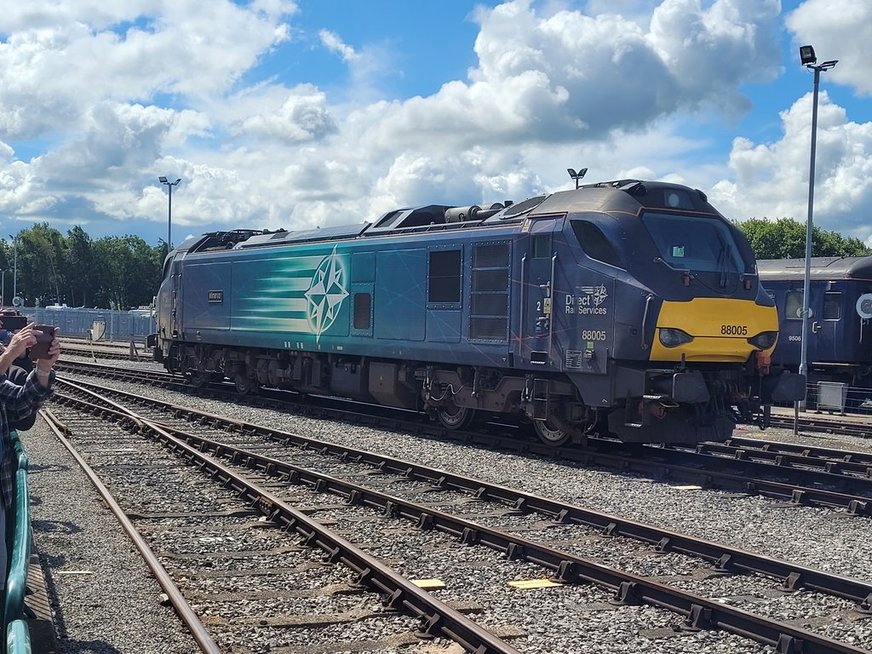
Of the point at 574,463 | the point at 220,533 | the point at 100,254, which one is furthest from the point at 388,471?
the point at 100,254

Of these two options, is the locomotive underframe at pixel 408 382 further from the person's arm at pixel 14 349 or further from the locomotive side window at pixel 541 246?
the person's arm at pixel 14 349

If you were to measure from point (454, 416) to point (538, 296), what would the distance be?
3.28m

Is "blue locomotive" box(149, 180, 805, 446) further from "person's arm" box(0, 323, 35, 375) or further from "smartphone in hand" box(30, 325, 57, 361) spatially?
"person's arm" box(0, 323, 35, 375)

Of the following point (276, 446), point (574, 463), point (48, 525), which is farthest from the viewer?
point (276, 446)

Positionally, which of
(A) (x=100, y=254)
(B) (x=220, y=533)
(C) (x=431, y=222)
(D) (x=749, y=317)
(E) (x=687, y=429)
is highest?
(A) (x=100, y=254)

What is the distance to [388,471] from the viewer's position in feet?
38.6

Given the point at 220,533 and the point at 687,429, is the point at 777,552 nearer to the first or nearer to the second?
the point at 687,429

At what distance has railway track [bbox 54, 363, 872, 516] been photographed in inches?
408

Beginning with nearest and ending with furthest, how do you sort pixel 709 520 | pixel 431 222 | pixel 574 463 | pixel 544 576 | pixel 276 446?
pixel 544 576
pixel 709 520
pixel 574 463
pixel 276 446
pixel 431 222

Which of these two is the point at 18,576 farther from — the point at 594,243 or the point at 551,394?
the point at 551,394

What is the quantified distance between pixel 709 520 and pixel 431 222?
847 cm

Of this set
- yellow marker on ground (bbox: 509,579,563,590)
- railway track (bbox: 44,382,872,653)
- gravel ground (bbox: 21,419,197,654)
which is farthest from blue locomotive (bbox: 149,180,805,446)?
gravel ground (bbox: 21,419,197,654)

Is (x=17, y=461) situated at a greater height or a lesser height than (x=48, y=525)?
greater

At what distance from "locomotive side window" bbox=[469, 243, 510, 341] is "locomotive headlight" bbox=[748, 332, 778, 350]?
3.38m
